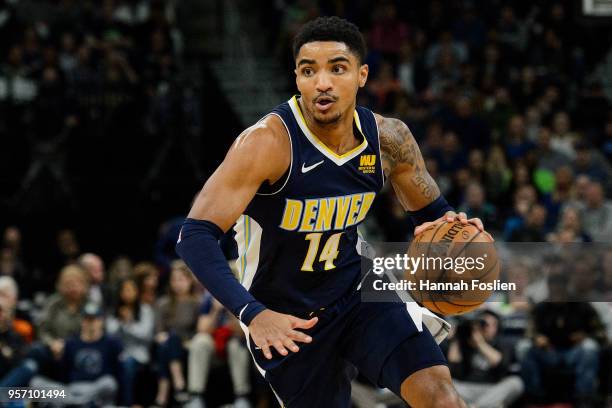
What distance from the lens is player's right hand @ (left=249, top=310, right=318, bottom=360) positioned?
4301mm

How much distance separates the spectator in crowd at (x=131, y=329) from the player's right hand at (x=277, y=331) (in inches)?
216

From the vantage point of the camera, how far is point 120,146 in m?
13.3

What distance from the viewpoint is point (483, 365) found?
357 inches

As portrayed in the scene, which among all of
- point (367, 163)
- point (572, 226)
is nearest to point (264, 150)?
point (367, 163)

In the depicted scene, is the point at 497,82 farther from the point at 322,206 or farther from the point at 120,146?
the point at 322,206

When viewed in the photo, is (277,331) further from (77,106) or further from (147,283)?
(77,106)

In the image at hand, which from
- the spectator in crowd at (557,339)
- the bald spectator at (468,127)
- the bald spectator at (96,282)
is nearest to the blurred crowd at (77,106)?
the bald spectator at (96,282)

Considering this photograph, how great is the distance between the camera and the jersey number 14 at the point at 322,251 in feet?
16.7

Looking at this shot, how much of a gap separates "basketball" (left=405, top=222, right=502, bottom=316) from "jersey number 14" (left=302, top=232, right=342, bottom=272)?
0.40m

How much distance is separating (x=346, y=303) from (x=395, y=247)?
3.48ft

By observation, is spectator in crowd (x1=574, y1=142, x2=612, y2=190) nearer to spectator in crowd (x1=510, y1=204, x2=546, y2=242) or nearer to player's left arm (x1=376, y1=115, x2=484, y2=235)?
spectator in crowd (x1=510, y1=204, x2=546, y2=242)

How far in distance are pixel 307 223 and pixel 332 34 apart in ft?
2.99

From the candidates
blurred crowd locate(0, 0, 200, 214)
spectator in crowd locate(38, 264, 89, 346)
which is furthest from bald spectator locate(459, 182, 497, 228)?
spectator in crowd locate(38, 264, 89, 346)

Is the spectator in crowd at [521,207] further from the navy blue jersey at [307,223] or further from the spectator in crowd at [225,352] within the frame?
the navy blue jersey at [307,223]
